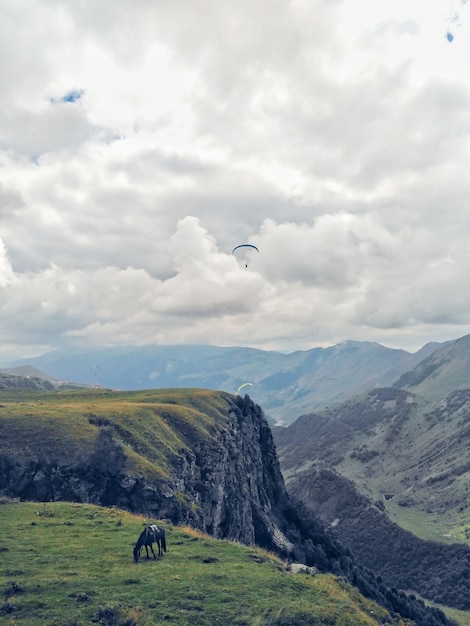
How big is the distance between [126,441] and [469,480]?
160635 mm

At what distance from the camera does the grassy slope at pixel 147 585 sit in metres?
29.7

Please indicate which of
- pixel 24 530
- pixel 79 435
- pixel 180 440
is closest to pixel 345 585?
pixel 24 530

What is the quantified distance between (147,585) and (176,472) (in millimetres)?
45212

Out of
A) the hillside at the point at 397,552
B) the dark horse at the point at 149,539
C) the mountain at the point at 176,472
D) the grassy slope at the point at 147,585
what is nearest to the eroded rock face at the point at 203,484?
the mountain at the point at 176,472

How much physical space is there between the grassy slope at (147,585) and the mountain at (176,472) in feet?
50.0

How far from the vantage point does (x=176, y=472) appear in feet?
254

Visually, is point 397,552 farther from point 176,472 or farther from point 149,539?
point 149,539

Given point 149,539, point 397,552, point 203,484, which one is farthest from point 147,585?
point 397,552

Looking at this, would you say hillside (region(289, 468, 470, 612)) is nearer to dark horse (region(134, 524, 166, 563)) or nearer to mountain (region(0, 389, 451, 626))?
mountain (region(0, 389, 451, 626))

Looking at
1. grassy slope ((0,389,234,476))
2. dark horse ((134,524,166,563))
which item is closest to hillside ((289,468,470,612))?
grassy slope ((0,389,234,476))

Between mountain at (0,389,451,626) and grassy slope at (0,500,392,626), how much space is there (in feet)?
50.0

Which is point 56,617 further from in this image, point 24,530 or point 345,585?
point 345,585

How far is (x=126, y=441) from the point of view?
3127 inches

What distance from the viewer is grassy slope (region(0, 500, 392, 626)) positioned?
29.7 meters
